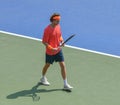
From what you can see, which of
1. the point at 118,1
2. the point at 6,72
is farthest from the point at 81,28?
the point at 6,72

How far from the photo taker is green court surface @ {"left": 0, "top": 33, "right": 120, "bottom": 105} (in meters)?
7.98

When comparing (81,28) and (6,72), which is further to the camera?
(81,28)

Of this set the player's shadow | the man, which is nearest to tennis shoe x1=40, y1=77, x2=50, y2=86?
the player's shadow

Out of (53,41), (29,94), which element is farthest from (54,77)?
(53,41)

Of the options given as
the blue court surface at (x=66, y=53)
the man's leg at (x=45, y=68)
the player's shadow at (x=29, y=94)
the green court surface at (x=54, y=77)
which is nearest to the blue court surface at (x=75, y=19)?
the blue court surface at (x=66, y=53)

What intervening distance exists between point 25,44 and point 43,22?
5.22 ft

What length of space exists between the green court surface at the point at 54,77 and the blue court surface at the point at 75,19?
0.73 meters

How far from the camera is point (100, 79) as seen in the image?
28.8 feet

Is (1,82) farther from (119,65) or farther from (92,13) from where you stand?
(92,13)

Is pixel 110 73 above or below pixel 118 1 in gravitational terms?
below

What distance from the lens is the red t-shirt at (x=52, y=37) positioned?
26.3 feet

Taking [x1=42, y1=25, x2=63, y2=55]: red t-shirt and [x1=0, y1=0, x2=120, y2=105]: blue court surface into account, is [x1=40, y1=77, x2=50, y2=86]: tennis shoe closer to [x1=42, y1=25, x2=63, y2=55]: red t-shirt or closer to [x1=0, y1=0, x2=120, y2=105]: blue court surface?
[x1=0, y1=0, x2=120, y2=105]: blue court surface

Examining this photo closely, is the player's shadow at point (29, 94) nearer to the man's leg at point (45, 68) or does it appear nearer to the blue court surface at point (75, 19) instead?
the man's leg at point (45, 68)

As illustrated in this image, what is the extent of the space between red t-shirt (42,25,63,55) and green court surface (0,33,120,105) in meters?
0.87
